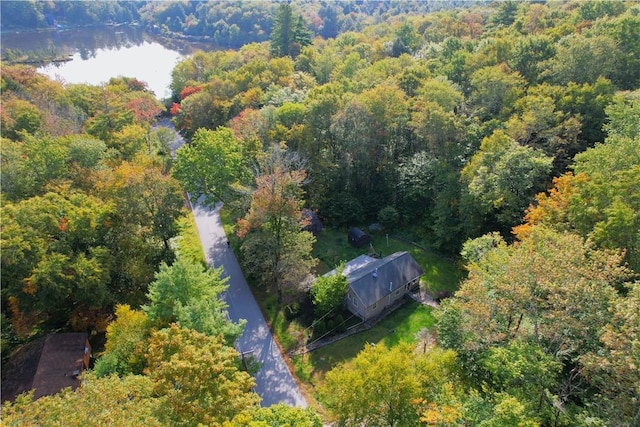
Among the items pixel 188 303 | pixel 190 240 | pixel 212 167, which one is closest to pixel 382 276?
pixel 188 303

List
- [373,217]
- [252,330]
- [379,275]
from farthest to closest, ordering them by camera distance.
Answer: [373,217] → [379,275] → [252,330]

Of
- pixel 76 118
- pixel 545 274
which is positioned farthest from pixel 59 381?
pixel 76 118

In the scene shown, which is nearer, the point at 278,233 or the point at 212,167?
the point at 278,233

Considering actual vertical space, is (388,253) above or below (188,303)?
Answer: below

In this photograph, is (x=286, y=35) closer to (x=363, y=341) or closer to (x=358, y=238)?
(x=358, y=238)

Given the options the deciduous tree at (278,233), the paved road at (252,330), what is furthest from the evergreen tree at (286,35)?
the deciduous tree at (278,233)

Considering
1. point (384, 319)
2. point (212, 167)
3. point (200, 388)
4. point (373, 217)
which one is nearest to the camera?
point (200, 388)

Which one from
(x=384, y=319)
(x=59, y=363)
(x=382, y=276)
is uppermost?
(x=382, y=276)
